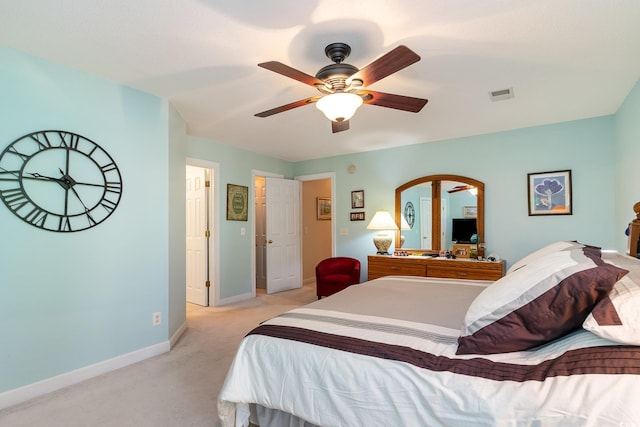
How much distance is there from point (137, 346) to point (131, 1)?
2.62 m

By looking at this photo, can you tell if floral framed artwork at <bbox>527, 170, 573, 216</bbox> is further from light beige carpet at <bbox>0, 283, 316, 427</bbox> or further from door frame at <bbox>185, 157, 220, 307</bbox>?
door frame at <bbox>185, 157, 220, 307</bbox>

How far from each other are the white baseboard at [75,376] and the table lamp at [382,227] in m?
3.01

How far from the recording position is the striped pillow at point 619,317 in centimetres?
100

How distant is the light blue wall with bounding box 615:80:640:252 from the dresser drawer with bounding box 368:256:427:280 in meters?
2.05

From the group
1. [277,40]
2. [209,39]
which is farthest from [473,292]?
[209,39]

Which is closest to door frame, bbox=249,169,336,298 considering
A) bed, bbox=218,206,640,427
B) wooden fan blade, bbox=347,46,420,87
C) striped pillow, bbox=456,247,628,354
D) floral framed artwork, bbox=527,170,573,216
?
floral framed artwork, bbox=527,170,573,216

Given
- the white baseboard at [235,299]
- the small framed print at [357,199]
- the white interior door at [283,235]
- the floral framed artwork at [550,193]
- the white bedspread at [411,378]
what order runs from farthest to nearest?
1. the white interior door at [283,235]
2. the small framed print at [357,199]
3. the white baseboard at [235,299]
4. the floral framed artwork at [550,193]
5. the white bedspread at [411,378]

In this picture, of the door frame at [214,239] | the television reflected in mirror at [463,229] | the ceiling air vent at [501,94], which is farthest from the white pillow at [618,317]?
the door frame at [214,239]

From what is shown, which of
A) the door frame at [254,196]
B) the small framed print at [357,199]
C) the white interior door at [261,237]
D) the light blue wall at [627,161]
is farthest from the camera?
the white interior door at [261,237]

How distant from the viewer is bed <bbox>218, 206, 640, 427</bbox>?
38.2 inches

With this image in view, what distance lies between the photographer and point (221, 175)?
4.70 metres

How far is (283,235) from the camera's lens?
5.68 m

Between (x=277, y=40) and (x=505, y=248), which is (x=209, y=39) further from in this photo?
(x=505, y=248)

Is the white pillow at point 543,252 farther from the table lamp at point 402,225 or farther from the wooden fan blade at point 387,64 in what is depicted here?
the table lamp at point 402,225
